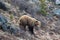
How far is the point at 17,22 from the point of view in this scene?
10.5 meters

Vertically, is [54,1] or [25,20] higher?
[54,1]

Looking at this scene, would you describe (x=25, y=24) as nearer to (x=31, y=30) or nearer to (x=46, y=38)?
(x=31, y=30)

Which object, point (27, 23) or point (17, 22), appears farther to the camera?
point (17, 22)

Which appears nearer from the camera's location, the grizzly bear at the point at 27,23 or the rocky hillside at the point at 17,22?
the rocky hillside at the point at 17,22

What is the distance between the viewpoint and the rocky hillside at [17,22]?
911 centimetres

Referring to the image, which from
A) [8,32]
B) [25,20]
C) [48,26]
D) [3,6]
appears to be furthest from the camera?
[48,26]

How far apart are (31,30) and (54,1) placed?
10.2 metres

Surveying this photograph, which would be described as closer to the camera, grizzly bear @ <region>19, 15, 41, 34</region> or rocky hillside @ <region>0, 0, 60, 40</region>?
rocky hillside @ <region>0, 0, 60, 40</region>

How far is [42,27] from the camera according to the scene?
40.4 ft

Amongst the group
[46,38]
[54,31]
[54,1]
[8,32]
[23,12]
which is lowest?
[8,32]

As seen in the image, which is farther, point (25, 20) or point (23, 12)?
point (23, 12)

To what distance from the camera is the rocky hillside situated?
911 centimetres

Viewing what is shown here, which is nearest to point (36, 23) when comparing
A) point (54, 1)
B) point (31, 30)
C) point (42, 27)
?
point (31, 30)

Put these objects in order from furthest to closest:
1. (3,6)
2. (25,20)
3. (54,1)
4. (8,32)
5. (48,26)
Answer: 1. (54,1)
2. (48,26)
3. (3,6)
4. (25,20)
5. (8,32)
